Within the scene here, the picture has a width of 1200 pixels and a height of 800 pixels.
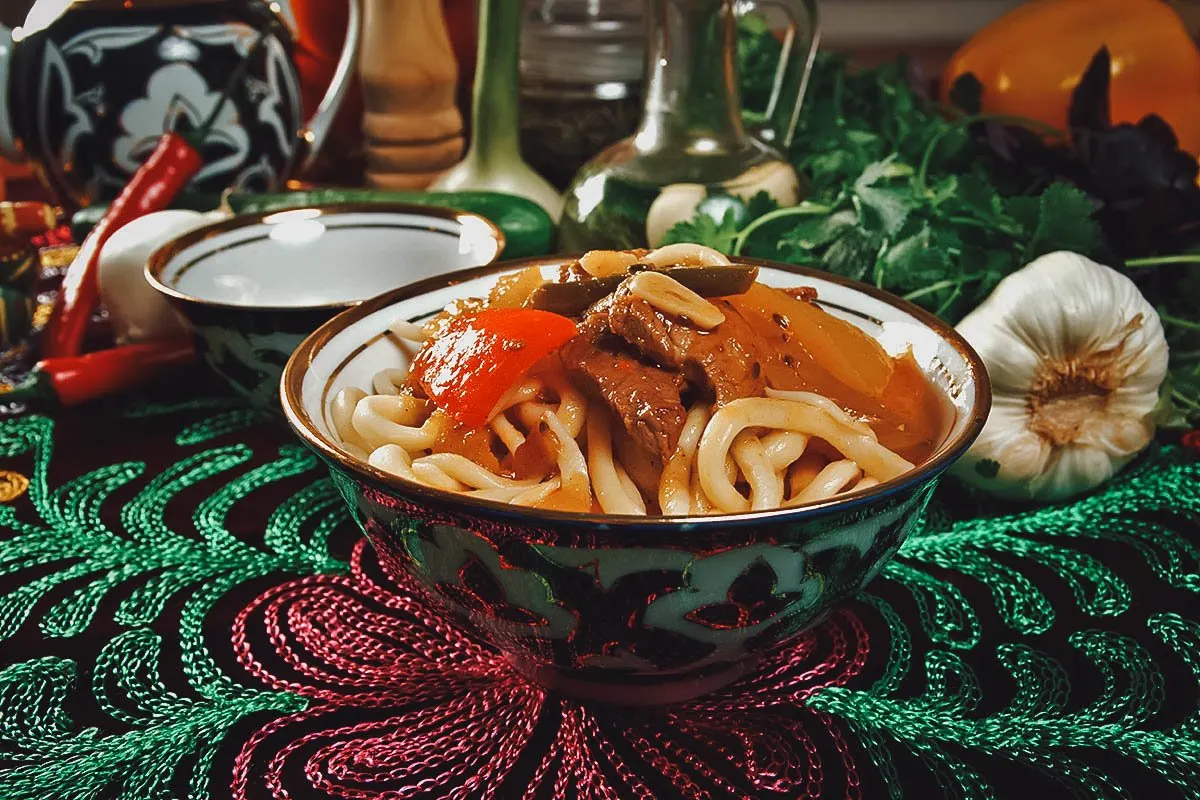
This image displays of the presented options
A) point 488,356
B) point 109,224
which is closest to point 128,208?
point 109,224

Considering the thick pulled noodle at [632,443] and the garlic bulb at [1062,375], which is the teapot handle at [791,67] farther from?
the thick pulled noodle at [632,443]

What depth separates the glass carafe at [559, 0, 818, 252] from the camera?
5.47 ft

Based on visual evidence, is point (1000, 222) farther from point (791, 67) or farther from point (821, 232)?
point (791, 67)

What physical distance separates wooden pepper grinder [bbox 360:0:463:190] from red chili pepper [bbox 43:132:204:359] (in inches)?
16.6

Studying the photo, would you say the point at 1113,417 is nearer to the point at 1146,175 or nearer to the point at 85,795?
the point at 1146,175

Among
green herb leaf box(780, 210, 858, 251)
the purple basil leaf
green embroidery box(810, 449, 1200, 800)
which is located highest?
the purple basil leaf

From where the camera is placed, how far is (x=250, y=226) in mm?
1599

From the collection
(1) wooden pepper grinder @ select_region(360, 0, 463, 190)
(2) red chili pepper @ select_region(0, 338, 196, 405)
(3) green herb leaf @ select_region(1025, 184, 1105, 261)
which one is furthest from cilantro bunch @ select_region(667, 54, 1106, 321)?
(1) wooden pepper grinder @ select_region(360, 0, 463, 190)

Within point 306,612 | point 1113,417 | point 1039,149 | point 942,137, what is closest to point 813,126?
point 942,137

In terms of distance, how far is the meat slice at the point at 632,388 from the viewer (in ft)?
3.06

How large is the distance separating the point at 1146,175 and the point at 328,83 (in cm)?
200

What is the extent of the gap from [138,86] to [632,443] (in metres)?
1.59

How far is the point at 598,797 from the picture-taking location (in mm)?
827

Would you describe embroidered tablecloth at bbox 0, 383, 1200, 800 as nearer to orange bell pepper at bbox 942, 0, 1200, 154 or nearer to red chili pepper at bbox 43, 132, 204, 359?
red chili pepper at bbox 43, 132, 204, 359
